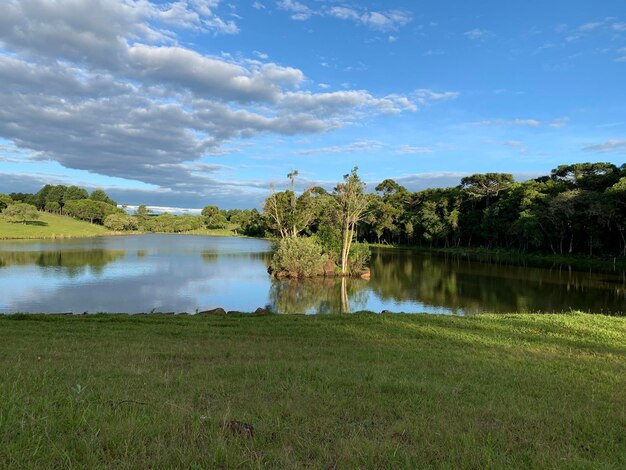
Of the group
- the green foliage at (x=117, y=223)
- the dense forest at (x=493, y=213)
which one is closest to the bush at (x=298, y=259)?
the dense forest at (x=493, y=213)

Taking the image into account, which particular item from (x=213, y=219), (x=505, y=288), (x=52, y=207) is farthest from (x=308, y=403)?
(x=213, y=219)

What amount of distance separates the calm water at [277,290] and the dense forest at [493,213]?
10633mm

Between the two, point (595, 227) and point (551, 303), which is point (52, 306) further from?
point (595, 227)

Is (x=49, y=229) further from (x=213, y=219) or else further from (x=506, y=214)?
(x=506, y=214)

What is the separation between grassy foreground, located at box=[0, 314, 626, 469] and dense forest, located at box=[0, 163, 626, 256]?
37431 millimetres

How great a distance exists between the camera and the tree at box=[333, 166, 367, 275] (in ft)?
148

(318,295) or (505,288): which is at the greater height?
(505,288)

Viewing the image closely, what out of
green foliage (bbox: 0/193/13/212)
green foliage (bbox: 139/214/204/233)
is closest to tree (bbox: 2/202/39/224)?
green foliage (bbox: 0/193/13/212)

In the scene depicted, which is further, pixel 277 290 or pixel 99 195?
pixel 99 195

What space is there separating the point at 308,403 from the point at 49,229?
379ft

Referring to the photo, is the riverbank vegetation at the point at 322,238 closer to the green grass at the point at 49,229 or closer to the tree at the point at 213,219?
the green grass at the point at 49,229

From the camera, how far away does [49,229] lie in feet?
333

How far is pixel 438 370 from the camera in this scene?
7652 millimetres

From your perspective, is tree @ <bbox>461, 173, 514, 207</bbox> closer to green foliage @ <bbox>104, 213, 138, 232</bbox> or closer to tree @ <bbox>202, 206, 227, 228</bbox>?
green foliage @ <bbox>104, 213, 138, 232</bbox>
